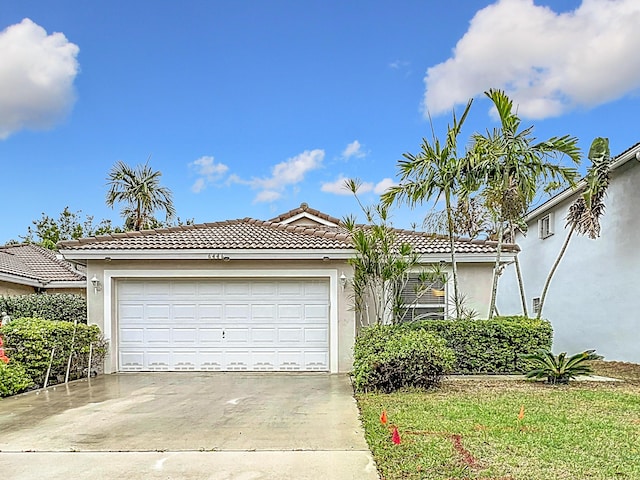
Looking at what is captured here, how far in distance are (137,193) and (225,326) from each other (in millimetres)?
16899

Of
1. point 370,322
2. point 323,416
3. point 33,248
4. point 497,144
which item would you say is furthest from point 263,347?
point 33,248

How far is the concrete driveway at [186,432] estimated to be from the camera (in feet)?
18.0

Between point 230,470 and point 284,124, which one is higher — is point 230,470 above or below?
below

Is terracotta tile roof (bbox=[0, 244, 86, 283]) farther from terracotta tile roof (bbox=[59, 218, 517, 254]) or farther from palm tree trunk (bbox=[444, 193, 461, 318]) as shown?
Result: palm tree trunk (bbox=[444, 193, 461, 318])

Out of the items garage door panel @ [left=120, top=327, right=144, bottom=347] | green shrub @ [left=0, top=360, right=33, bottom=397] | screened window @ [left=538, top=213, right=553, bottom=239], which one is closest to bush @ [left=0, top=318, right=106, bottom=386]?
green shrub @ [left=0, top=360, right=33, bottom=397]

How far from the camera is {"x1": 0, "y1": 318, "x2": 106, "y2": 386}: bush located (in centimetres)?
1066

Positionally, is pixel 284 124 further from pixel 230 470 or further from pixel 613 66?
pixel 230 470

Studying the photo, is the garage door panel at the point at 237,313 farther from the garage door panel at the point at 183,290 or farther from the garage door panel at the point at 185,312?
the garage door panel at the point at 183,290

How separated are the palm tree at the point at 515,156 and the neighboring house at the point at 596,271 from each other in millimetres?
1628

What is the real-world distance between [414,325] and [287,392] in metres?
3.15

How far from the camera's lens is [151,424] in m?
7.53

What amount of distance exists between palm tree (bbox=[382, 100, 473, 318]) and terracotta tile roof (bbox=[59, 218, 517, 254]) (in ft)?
4.59

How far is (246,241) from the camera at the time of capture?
13.5m

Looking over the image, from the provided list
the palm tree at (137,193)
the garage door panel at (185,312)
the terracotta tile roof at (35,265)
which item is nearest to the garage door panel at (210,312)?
the garage door panel at (185,312)
